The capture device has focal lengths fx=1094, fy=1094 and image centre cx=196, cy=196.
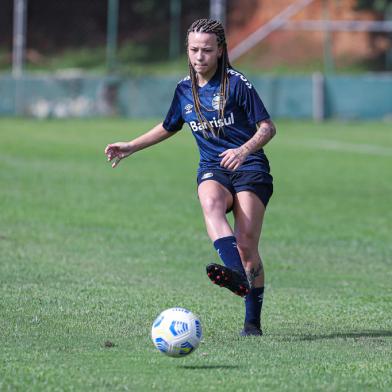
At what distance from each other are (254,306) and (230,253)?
28.6 inches

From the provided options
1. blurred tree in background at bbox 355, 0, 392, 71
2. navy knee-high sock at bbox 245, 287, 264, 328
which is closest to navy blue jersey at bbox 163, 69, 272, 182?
navy knee-high sock at bbox 245, 287, 264, 328

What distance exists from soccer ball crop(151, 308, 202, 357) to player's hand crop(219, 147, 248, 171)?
3.46 feet

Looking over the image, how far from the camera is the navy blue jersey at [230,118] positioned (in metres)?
7.39

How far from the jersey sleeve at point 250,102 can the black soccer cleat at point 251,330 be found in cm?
142

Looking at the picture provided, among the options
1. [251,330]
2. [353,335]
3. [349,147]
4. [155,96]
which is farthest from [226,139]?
[155,96]

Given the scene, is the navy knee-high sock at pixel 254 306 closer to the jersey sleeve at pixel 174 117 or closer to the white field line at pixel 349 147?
the jersey sleeve at pixel 174 117

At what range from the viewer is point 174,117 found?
783 cm

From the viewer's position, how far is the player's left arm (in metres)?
7.02

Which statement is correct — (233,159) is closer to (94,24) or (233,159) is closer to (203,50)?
(203,50)

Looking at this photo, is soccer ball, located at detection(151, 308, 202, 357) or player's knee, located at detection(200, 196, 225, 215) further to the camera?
player's knee, located at detection(200, 196, 225, 215)

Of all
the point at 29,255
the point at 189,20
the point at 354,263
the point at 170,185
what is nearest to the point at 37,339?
the point at 29,255

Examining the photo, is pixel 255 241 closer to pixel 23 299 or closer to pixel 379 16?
pixel 23 299

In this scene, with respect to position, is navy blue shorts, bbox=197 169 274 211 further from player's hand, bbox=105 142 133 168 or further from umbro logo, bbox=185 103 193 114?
player's hand, bbox=105 142 133 168

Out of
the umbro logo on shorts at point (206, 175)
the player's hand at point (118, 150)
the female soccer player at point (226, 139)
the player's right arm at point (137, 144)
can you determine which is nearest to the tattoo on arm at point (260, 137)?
the female soccer player at point (226, 139)
